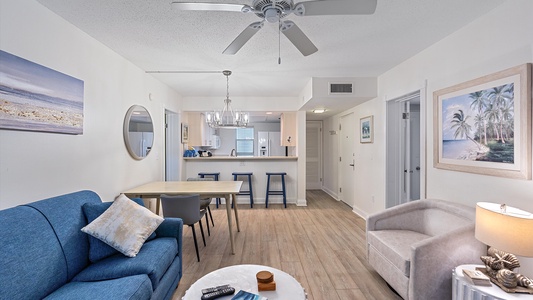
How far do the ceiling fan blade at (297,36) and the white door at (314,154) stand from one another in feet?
17.1

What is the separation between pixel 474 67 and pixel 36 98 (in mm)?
3640

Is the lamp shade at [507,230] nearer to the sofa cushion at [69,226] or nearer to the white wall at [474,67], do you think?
the white wall at [474,67]

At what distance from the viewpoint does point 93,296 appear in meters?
1.31

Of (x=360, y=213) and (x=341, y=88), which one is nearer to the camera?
(x=341, y=88)

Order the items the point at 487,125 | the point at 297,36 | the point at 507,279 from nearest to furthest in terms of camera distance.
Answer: the point at 507,279 → the point at 297,36 → the point at 487,125

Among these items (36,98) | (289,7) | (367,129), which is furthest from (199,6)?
(367,129)

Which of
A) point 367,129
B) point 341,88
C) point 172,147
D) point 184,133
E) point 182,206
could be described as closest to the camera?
point 182,206

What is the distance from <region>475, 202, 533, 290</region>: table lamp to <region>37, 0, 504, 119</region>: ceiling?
1629 millimetres

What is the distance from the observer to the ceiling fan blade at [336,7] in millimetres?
A: 1380

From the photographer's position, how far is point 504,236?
144 cm

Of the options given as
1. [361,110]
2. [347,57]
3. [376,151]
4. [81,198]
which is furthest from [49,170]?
[361,110]

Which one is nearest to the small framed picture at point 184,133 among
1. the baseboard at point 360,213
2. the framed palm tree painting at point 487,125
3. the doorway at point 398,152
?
the baseboard at point 360,213

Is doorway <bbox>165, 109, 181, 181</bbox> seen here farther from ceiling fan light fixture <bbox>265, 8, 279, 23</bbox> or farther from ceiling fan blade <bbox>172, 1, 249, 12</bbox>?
ceiling fan light fixture <bbox>265, 8, 279, 23</bbox>

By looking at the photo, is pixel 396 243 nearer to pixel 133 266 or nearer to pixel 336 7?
pixel 336 7
